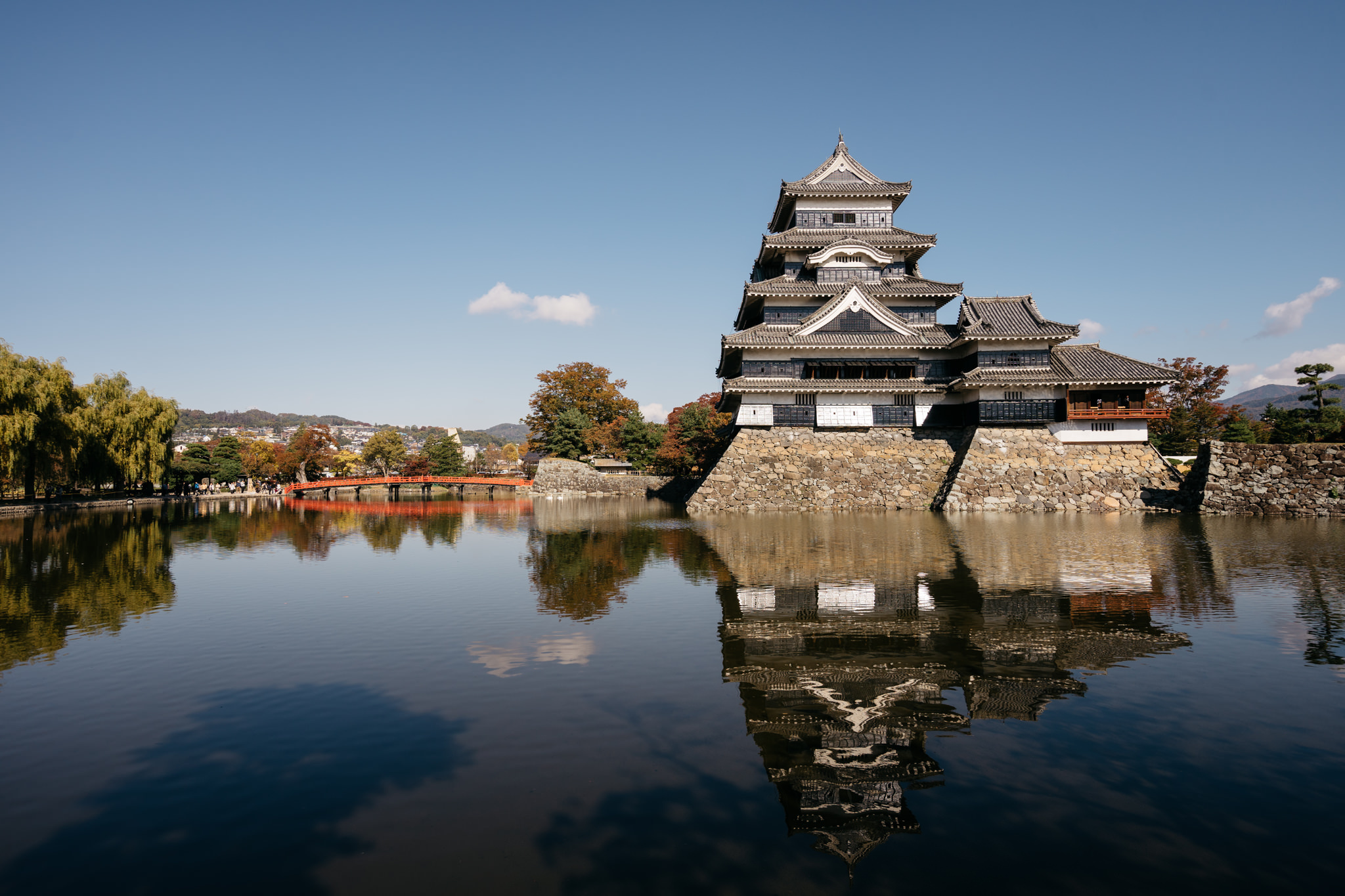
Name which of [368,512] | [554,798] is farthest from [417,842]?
[368,512]

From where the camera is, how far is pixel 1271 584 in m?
13.9

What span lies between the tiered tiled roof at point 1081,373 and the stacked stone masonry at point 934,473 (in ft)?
8.87

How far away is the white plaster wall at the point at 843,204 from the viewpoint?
4209cm

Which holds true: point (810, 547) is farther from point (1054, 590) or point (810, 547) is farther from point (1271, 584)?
point (1271, 584)

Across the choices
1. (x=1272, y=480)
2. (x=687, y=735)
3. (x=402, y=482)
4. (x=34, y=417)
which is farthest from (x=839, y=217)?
(x=34, y=417)

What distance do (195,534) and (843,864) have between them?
3091 cm

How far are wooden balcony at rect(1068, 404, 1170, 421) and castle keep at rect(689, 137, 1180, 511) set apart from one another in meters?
0.08

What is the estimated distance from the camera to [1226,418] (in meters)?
48.8

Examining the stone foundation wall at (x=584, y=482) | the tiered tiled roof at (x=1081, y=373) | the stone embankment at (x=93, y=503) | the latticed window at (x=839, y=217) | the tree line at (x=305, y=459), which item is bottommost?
the stone embankment at (x=93, y=503)

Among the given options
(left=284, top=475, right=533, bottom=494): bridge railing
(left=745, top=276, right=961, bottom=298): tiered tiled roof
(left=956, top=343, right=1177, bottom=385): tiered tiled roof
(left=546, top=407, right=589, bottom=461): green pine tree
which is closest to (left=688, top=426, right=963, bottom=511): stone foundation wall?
(left=956, top=343, right=1177, bottom=385): tiered tiled roof

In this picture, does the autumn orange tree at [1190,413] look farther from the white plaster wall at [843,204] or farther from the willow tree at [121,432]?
the willow tree at [121,432]

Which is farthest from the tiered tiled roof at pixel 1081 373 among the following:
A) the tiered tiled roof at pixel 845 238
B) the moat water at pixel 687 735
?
the moat water at pixel 687 735

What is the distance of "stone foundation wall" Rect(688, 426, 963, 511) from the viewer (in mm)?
36125

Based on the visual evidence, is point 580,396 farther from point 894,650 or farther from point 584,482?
point 894,650
